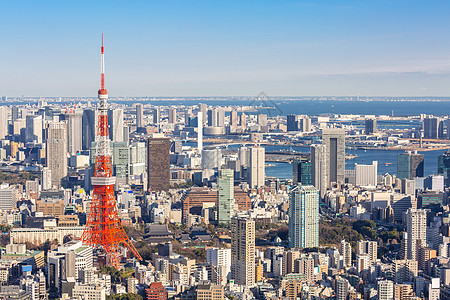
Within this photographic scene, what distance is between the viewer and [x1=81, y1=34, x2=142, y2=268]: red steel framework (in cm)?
1301

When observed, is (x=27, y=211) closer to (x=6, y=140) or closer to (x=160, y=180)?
(x=160, y=180)

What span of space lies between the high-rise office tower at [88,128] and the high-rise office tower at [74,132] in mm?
190

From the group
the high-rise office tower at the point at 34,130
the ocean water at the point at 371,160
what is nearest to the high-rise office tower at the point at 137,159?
the ocean water at the point at 371,160

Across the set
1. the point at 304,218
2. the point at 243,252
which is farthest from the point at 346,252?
the point at 243,252

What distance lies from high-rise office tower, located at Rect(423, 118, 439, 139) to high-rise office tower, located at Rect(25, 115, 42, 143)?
17844 millimetres

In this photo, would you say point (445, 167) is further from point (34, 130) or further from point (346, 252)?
point (34, 130)

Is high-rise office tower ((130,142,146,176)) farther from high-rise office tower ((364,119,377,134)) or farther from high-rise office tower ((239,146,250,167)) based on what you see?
high-rise office tower ((364,119,377,134))

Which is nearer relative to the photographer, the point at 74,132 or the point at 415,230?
the point at 415,230

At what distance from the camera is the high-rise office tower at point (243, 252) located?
1140cm

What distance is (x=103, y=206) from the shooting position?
43.7ft

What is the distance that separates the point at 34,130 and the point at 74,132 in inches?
147

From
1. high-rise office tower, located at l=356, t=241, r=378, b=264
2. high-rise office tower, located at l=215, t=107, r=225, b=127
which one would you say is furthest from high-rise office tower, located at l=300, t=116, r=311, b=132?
high-rise office tower, located at l=356, t=241, r=378, b=264

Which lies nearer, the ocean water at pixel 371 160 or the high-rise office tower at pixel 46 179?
the high-rise office tower at pixel 46 179

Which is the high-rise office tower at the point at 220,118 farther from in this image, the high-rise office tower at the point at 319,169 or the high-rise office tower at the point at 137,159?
the high-rise office tower at the point at 319,169
